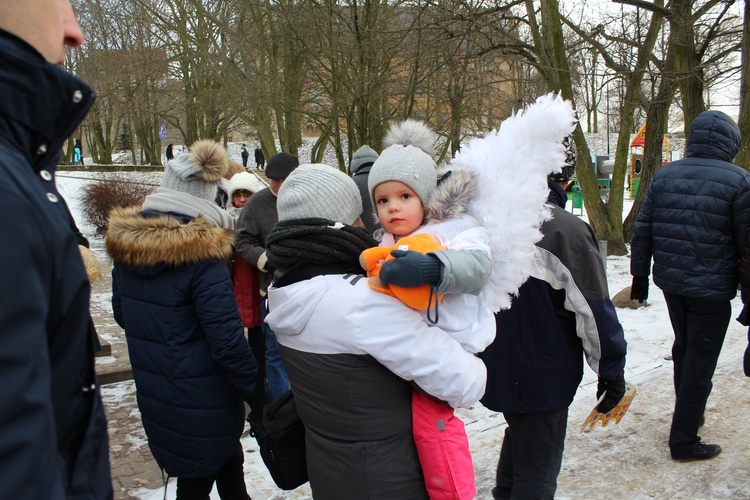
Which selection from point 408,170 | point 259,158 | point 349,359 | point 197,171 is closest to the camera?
point 349,359

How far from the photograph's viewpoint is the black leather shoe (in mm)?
3717

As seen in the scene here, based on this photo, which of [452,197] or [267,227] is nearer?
[452,197]

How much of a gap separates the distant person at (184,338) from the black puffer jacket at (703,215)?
262cm

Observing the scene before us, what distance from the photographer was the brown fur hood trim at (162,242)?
8.41 feet

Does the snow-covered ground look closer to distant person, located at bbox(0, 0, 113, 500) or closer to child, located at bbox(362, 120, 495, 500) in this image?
child, located at bbox(362, 120, 495, 500)

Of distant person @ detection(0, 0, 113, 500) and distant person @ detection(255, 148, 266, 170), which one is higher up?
distant person @ detection(255, 148, 266, 170)

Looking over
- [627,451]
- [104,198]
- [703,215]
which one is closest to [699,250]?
[703,215]

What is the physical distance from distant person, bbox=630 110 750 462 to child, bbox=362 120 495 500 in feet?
7.21

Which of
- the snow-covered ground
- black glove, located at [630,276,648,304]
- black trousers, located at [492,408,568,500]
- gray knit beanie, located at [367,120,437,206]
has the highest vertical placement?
gray knit beanie, located at [367,120,437,206]

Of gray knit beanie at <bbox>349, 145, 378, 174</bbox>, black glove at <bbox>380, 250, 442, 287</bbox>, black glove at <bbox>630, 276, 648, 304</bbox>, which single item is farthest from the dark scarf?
gray knit beanie at <bbox>349, 145, 378, 174</bbox>

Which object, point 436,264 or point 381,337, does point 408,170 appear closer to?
point 436,264

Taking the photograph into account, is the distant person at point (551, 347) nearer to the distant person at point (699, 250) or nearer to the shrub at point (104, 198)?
the distant person at point (699, 250)

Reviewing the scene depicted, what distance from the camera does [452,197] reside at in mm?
2045

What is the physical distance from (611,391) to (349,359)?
1514 millimetres
